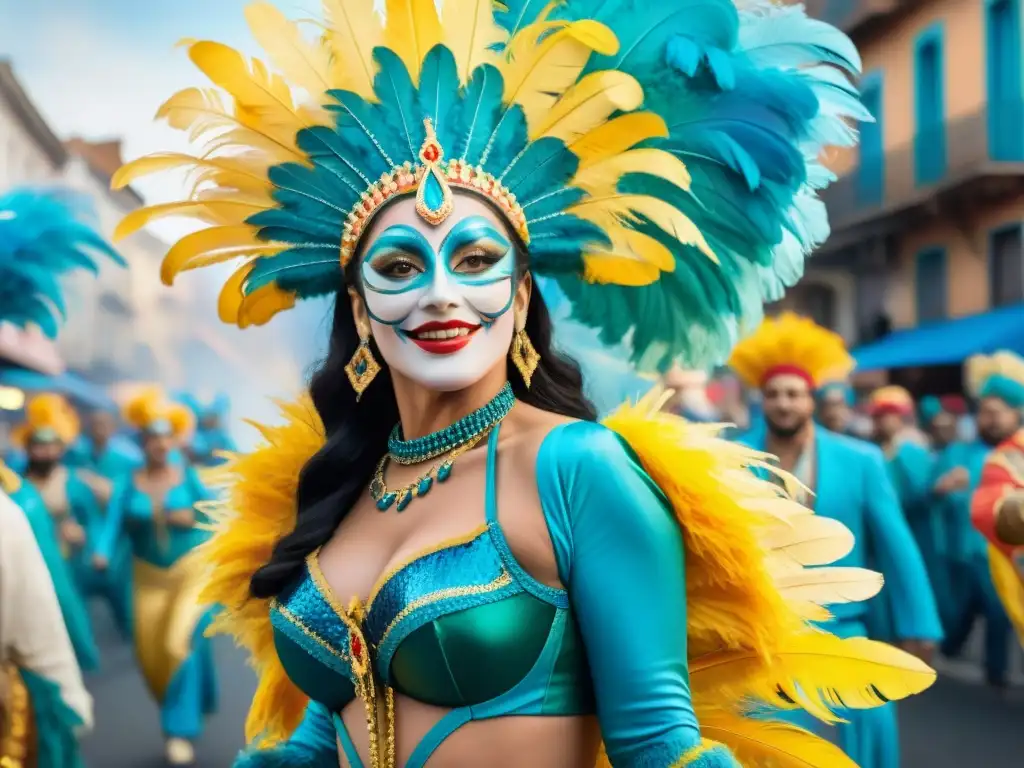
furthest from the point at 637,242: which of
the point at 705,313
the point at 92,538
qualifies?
the point at 92,538

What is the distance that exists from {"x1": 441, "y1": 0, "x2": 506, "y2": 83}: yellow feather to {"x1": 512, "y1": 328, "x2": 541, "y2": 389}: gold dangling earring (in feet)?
1.54

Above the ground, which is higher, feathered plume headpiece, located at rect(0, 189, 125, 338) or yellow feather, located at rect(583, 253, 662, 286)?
feathered plume headpiece, located at rect(0, 189, 125, 338)

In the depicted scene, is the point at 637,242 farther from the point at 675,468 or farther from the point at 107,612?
the point at 107,612

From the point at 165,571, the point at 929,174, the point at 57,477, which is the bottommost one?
the point at 165,571

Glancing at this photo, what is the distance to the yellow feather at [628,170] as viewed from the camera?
1902 millimetres

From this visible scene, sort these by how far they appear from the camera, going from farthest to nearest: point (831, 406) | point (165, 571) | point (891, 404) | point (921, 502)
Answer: point (891, 404), point (921, 502), point (831, 406), point (165, 571)

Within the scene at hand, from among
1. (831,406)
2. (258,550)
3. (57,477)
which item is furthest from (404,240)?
(57,477)

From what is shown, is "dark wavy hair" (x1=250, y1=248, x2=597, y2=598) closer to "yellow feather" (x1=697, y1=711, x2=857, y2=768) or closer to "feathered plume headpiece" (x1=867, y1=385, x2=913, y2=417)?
"yellow feather" (x1=697, y1=711, x2=857, y2=768)

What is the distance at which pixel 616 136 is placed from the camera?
1960 millimetres

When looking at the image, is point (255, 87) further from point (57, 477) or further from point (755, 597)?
point (57, 477)

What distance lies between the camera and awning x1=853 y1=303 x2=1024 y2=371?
12.2 metres

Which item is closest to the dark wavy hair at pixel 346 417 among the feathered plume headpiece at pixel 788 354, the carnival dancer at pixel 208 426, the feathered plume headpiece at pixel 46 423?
the feathered plume headpiece at pixel 788 354

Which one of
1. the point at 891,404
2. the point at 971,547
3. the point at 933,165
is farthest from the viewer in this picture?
the point at 933,165

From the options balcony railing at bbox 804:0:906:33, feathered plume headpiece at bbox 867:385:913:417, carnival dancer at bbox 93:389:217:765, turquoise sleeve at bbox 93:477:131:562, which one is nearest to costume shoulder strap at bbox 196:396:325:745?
carnival dancer at bbox 93:389:217:765
